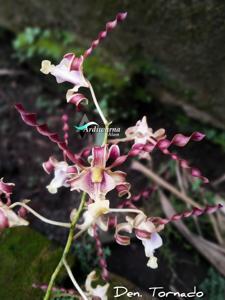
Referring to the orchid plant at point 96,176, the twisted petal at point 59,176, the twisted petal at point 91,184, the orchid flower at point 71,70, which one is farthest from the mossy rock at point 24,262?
the orchid flower at point 71,70

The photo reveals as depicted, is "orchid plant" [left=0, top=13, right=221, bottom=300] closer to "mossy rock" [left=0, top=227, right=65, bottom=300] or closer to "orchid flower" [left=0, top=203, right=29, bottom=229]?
"orchid flower" [left=0, top=203, right=29, bottom=229]

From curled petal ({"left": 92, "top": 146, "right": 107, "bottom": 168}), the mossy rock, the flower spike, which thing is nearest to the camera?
curled petal ({"left": 92, "top": 146, "right": 107, "bottom": 168})

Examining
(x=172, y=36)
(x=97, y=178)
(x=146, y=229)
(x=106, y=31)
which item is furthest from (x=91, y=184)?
(x=172, y=36)

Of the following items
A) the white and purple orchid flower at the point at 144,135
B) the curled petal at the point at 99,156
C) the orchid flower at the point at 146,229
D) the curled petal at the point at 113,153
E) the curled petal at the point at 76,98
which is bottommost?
the orchid flower at the point at 146,229

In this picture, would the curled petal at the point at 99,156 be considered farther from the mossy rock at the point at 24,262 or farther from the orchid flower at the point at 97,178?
the mossy rock at the point at 24,262

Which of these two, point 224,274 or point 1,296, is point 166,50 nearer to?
point 224,274

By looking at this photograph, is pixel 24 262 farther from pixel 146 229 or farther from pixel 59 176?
pixel 146 229

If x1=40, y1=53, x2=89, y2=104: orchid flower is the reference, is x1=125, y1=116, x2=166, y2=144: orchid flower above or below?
below

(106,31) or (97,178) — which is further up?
(106,31)

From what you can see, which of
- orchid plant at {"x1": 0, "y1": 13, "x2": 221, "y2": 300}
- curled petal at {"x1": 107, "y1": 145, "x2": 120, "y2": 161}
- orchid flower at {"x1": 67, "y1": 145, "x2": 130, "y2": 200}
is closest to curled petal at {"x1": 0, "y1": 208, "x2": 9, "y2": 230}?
orchid plant at {"x1": 0, "y1": 13, "x2": 221, "y2": 300}
